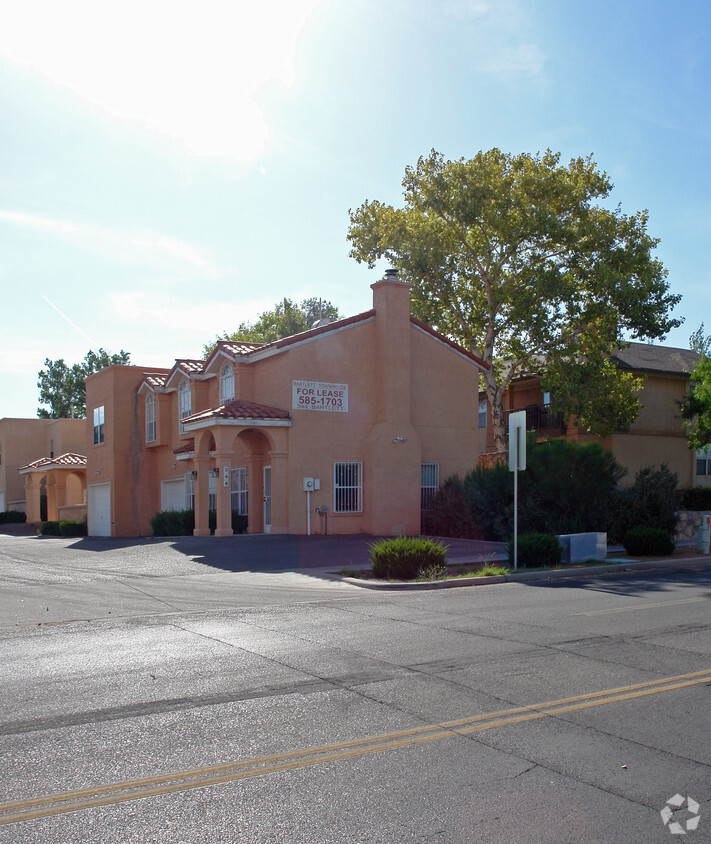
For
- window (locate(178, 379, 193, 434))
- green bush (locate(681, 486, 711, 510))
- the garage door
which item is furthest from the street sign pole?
the garage door

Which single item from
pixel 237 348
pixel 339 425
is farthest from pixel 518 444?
pixel 237 348

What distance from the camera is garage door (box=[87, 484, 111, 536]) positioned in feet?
122

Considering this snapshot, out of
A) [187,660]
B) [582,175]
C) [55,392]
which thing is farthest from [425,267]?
[55,392]

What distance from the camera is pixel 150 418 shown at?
118 feet

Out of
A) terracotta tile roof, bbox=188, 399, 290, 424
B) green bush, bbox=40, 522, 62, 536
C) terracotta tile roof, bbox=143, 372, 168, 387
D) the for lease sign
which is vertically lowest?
green bush, bbox=40, 522, 62, 536

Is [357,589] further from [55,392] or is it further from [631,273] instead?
[55,392]

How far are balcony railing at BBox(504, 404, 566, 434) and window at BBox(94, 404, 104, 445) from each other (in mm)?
18962

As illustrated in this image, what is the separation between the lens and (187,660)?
829cm

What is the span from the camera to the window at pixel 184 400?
1268 inches

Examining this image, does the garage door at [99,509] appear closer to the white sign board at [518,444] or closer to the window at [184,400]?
the window at [184,400]

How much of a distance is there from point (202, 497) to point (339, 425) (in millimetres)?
5130

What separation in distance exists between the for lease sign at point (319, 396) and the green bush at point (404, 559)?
10.5m

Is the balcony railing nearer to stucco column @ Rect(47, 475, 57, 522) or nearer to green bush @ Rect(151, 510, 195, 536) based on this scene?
green bush @ Rect(151, 510, 195, 536)

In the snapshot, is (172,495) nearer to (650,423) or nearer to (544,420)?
(544,420)
